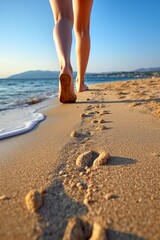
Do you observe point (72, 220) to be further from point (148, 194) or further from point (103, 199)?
point (148, 194)

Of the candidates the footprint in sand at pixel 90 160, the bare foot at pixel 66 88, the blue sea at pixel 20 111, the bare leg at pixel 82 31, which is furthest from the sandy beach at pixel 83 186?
the bare leg at pixel 82 31

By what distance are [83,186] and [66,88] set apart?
1753 millimetres

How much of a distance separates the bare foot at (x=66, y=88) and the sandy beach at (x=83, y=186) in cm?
110

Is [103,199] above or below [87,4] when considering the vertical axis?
below

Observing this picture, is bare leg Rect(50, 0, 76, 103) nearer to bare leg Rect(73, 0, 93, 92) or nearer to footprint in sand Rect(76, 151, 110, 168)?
bare leg Rect(73, 0, 93, 92)

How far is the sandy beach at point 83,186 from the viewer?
0.47 metres

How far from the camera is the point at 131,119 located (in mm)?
1515

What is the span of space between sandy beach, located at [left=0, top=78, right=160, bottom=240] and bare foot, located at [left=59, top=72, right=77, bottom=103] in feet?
3.61

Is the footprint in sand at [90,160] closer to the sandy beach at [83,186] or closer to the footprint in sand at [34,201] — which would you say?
the sandy beach at [83,186]

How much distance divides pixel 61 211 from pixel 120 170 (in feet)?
0.88

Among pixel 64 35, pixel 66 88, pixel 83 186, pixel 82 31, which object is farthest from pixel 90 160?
pixel 82 31

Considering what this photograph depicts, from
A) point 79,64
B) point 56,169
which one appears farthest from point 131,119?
point 79,64

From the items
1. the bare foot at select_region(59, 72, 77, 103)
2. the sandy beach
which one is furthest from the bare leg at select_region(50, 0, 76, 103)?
the sandy beach

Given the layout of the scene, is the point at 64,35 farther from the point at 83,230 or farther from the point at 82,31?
the point at 83,230
